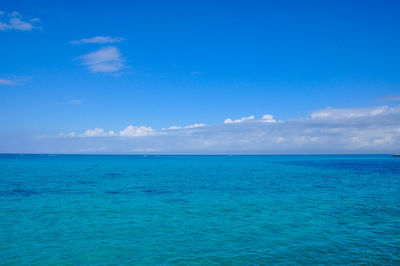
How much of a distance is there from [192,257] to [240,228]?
19.9 ft

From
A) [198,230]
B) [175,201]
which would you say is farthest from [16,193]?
[198,230]

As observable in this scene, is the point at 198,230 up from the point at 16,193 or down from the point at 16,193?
down

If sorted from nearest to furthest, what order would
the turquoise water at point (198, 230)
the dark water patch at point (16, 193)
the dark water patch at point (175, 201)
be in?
1. the turquoise water at point (198, 230)
2. the dark water patch at point (175, 201)
3. the dark water patch at point (16, 193)

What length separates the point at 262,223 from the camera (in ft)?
70.7

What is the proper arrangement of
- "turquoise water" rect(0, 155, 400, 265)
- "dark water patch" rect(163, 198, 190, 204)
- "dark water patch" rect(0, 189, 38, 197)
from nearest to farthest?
"turquoise water" rect(0, 155, 400, 265) < "dark water patch" rect(163, 198, 190, 204) < "dark water patch" rect(0, 189, 38, 197)

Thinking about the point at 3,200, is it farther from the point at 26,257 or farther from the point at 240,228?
the point at 240,228

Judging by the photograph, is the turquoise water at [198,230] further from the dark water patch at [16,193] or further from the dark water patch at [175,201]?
the dark water patch at [16,193]

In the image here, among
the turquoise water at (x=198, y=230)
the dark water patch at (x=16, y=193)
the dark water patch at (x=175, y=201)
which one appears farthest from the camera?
the dark water patch at (x=16, y=193)

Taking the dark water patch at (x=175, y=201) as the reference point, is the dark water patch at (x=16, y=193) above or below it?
above

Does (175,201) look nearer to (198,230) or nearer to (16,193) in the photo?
(198,230)

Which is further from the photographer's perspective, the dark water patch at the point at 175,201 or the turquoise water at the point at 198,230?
the dark water patch at the point at 175,201

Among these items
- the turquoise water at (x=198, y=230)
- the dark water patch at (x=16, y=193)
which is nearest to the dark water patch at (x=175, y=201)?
the turquoise water at (x=198, y=230)

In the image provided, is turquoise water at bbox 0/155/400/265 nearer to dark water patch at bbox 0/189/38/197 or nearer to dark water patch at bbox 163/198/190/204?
dark water patch at bbox 163/198/190/204

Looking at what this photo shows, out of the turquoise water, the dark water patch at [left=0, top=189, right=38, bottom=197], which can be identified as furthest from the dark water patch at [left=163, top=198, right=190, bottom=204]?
the dark water patch at [left=0, top=189, right=38, bottom=197]
